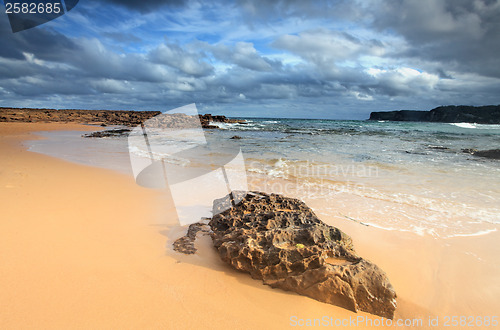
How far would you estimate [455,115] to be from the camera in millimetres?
85000

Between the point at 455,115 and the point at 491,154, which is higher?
the point at 455,115

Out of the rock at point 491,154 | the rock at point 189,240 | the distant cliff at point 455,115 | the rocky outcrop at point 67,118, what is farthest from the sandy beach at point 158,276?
the distant cliff at point 455,115

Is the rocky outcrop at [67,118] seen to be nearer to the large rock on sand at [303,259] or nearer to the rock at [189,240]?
the rock at [189,240]

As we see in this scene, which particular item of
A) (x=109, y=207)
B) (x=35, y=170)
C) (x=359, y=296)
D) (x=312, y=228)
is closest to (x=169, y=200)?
(x=109, y=207)

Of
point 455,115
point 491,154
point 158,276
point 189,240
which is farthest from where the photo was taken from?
point 455,115

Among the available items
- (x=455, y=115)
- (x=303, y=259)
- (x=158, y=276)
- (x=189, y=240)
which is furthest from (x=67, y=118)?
(x=455, y=115)

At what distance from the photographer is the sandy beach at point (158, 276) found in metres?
1.75

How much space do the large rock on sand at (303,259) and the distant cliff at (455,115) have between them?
4031 inches

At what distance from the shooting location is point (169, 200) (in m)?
4.23

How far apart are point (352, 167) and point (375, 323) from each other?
21.2 feet

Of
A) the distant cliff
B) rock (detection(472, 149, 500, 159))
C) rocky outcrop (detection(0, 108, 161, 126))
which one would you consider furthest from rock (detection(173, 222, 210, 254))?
the distant cliff

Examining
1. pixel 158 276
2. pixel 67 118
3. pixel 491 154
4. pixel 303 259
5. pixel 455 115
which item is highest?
pixel 455 115

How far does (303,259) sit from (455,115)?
108670 millimetres

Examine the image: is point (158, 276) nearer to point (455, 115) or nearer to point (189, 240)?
point (189, 240)
